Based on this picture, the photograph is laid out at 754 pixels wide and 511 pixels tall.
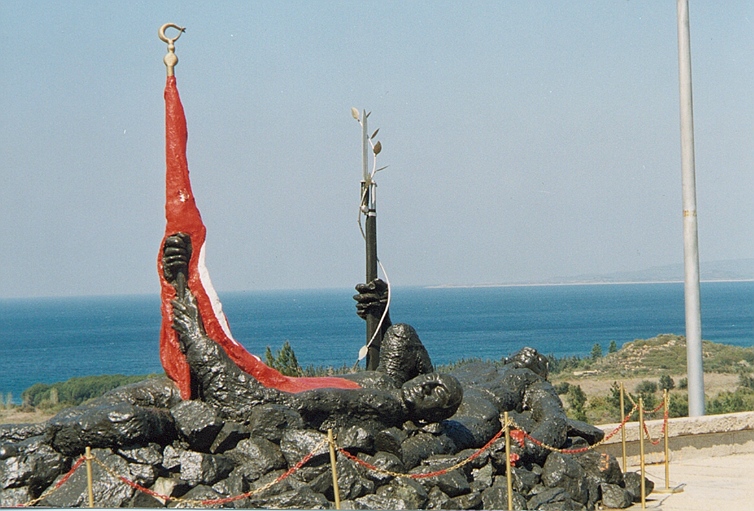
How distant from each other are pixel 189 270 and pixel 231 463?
1.88 meters

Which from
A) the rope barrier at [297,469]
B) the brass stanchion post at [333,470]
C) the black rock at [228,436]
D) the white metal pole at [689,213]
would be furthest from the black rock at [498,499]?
the white metal pole at [689,213]

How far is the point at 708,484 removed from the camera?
478 inches

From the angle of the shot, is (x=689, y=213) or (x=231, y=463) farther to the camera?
(x=689, y=213)

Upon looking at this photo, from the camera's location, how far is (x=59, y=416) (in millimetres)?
A: 9258

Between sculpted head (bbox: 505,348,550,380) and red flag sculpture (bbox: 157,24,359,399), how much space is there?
9.94 feet

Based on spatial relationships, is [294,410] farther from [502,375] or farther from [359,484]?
[502,375]

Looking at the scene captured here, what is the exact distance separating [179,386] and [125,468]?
3.70ft

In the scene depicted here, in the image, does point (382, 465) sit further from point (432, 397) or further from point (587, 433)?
point (587, 433)

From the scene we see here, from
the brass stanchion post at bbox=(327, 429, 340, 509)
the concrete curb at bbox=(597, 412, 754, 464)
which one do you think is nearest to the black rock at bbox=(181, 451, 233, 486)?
the brass stanchion post at bbox=(327, 429, 340, 509)

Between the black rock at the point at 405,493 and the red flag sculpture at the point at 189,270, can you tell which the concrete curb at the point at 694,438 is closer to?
the black rock at the point at 405,493

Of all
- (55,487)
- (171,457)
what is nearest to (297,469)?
(171,457)

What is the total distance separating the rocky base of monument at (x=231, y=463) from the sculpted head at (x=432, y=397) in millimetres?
213

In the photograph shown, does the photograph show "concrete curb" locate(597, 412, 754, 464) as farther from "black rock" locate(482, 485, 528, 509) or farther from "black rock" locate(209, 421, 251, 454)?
"black rock" locate(209, 421, 251, 454)

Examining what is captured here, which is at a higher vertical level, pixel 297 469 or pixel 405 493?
pixel 297 469
